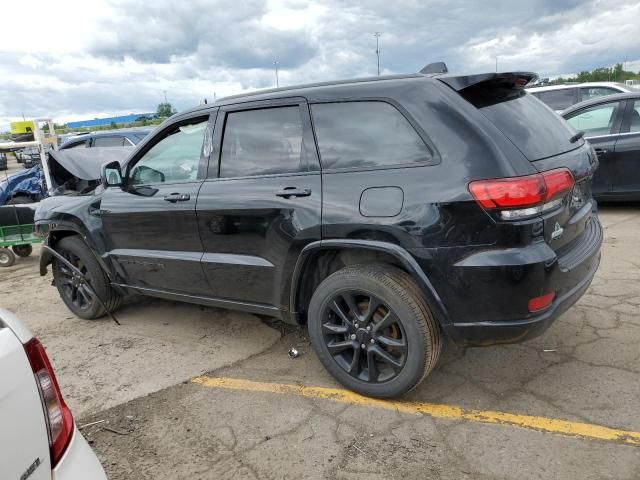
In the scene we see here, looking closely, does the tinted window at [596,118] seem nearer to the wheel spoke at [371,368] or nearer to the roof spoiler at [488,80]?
the roof spoiler at [488,80]

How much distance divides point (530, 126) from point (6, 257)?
7273 mm

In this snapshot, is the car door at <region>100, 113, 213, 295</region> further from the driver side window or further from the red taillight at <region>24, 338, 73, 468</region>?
the red taillight at <region>24, 338, 73, 468</region>

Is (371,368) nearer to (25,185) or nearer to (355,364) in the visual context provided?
(355,364)

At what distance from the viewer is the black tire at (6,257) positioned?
725cm

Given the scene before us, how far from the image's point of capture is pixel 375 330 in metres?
2.86

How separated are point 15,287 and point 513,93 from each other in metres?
5.98

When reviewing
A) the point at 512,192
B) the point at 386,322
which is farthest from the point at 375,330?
the point at 512,192

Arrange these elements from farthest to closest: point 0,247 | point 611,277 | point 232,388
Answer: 1. point 0,247
2. point 611,277
3. point 232,388

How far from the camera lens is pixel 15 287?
6168 mm

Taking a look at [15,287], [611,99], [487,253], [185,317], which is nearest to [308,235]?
[487,253]

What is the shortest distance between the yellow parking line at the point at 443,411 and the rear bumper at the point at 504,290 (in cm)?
46

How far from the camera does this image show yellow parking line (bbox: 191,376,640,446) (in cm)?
255

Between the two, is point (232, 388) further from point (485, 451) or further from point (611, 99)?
point (611, 99)

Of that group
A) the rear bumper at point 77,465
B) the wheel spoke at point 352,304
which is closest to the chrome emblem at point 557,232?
the wheel spoke at point 352,304
